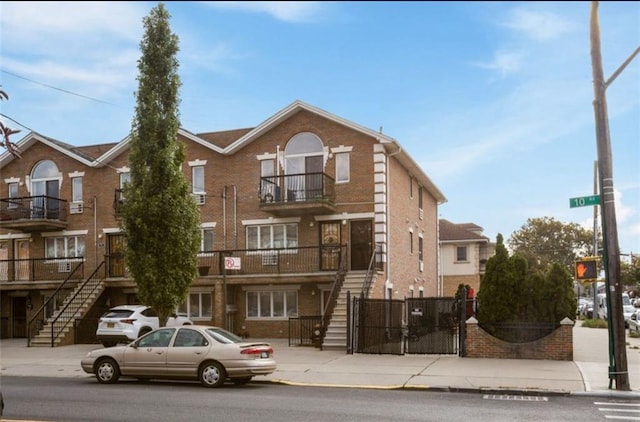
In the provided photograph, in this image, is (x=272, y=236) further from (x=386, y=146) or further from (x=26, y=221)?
(x=26, y=221)

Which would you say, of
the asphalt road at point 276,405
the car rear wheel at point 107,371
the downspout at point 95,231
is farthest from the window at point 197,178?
the asphalt road at point 276,405

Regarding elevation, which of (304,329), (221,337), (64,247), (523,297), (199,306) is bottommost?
(304,329)

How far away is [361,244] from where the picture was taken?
92.3 feet

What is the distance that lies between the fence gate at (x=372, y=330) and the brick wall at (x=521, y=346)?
254cm

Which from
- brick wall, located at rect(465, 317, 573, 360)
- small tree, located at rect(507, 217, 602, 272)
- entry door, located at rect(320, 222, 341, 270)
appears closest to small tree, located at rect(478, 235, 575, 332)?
brick wall, located at rect(465, 317, 573, 360)

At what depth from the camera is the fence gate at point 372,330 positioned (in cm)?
2189

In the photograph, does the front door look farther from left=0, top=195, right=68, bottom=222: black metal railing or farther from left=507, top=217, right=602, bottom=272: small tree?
left=507, top=217, right=602, bottom=272: small tree

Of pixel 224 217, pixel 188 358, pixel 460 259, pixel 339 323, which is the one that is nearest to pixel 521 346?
pixel 339 323

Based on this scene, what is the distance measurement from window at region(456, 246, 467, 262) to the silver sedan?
34385mm

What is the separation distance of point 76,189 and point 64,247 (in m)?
2.83

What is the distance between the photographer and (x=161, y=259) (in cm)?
1959

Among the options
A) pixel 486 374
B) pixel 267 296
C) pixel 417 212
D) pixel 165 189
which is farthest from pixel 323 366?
pixel 417 212

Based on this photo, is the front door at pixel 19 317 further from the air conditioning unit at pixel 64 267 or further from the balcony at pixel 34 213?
the balcony at pixel 34 213

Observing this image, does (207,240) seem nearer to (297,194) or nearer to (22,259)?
(297,194)
